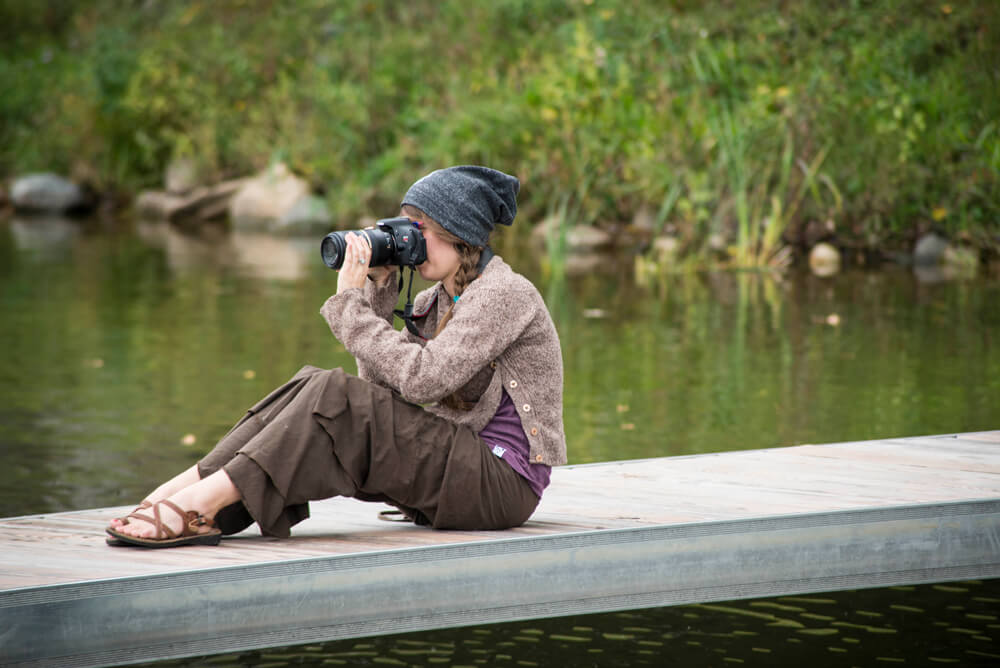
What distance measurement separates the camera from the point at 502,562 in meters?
3.17

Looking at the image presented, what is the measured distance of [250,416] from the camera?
3.26 meters

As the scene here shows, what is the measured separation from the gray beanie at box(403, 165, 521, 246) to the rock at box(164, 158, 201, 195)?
1609 centimetres

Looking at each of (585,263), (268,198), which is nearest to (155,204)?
(268,198)

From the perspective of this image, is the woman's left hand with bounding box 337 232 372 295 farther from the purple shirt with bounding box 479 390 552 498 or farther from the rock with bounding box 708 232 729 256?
the rock with bounding box 708 232 729 256

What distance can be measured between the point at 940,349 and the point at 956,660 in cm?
462

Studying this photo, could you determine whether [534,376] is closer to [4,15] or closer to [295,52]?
[295,52]

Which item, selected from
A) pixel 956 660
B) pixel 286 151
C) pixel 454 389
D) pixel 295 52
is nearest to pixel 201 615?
pixel 454 389

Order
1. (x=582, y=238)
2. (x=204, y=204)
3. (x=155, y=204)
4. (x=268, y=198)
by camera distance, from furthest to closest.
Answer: (x=155, y=204) → (x=204, y=204) → (x=268, y=198) → (x=582, y=238)

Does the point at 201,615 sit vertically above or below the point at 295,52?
below

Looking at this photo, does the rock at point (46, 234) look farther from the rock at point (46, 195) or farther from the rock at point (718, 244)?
the rock at point (718, 244)

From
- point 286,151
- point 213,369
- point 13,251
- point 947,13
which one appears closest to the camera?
point 213,369

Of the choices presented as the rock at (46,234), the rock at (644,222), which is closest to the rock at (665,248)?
the rock at (644,222)

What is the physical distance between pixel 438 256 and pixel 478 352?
0.27 metres

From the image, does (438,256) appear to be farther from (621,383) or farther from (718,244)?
→ (718,244)
